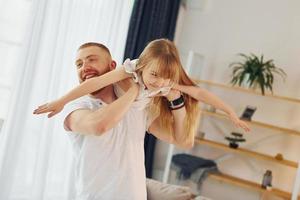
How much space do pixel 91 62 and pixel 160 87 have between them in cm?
20

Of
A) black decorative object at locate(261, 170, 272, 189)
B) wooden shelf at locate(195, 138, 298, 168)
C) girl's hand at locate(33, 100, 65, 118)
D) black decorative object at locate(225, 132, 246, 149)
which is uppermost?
girl's hand at locate(33, 100, 65, 118)

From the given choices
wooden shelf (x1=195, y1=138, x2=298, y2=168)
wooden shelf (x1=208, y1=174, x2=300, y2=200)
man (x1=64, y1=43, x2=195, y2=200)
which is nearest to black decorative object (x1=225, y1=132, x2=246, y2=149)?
wooden shelf (x1=195, y1=138, x2=298, y2=168)

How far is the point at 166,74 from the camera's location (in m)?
1.00

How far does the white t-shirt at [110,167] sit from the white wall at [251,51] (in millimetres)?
2663

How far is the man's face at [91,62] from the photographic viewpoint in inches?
40.8

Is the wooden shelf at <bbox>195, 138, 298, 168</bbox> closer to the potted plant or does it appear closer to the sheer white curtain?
the potted plant

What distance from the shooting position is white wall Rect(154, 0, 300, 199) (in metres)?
3.38

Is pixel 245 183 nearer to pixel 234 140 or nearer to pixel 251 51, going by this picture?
pixel 234 140

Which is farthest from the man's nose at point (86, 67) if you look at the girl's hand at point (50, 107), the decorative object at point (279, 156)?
the decorative object at point (279, 156)

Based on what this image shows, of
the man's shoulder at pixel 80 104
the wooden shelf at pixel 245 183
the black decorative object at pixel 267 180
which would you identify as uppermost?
the man's shoulder at pixel 80 104

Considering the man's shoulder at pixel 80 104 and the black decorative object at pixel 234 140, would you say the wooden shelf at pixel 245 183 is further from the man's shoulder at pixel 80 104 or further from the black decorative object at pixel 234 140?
the man's shoulder at pixel 80 104

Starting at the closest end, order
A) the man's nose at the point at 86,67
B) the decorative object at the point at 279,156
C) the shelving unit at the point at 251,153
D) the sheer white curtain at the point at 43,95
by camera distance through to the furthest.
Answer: the man's nose at the point at 86,67
the sheer white curtain at the point at 43,95
the shelving unit at the point at 251,153
the decorative object at the point at 279,156

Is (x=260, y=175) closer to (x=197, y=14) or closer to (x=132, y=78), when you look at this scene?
(x=197, y=14)

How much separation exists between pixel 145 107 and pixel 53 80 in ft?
5.43
